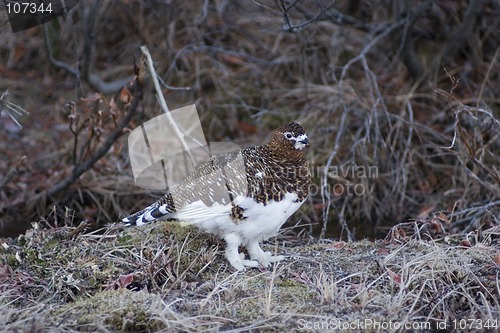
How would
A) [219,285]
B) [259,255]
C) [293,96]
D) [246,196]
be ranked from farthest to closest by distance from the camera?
[293,96]
[259,255]
[246,196]
[219,285]

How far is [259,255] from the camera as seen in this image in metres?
4.20

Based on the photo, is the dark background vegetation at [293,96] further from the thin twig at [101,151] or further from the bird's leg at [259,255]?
the bird's leg at [259,255]

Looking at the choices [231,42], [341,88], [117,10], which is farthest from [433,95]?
[117,10]

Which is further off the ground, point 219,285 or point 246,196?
point 246,196

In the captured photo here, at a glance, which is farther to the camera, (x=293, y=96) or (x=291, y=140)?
(x=293, y=96)

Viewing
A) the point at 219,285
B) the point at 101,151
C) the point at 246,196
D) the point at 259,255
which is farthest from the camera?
the point at 101,151

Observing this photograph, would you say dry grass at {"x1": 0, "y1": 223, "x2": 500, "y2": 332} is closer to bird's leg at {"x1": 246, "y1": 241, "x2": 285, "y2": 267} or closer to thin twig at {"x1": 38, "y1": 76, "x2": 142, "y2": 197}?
bird's leg at {"x1": 246, "y1": 241, "x2": 285, "y2": 267}

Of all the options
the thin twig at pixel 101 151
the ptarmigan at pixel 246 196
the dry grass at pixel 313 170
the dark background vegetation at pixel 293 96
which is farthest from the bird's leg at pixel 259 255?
the thin twig at pixel 101 151

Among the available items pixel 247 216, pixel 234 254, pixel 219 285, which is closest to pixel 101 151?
pixel 234 254

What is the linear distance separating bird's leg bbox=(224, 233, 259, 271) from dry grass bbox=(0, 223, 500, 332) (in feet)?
0.21

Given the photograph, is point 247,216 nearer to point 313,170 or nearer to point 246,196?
point 246,196

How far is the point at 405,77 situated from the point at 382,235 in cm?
207

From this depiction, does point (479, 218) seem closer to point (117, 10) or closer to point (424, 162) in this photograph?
point (424, 162)

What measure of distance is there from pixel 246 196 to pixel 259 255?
1.52 ft
